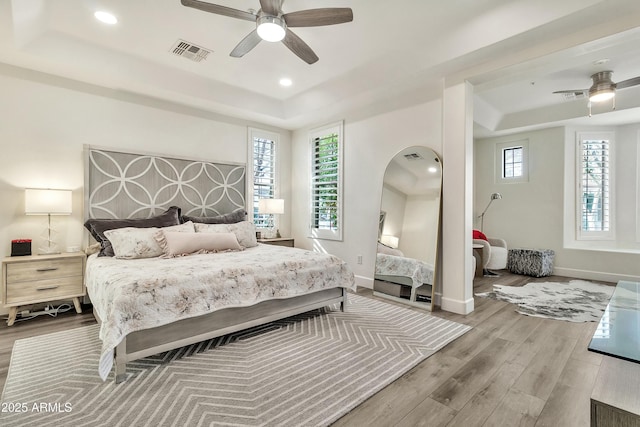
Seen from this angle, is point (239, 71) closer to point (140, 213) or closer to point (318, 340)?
point (140, 213)

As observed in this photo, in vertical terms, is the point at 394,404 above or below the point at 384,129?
below

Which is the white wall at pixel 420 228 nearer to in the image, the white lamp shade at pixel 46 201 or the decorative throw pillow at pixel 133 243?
the decorative throw pillow at pixel 133 243

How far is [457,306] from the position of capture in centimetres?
332

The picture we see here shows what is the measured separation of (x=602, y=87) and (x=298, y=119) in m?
4.06

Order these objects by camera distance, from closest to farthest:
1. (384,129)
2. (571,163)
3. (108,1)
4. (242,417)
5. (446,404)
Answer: (242,417) < (446,404) < (108,1) < (384,129) < (571,163)

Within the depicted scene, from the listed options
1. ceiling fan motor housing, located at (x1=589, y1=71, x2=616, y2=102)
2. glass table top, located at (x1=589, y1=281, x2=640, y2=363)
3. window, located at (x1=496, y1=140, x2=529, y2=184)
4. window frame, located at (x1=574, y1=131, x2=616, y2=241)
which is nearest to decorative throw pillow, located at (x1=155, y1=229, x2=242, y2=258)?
glass table top, located at (x1=589, y1=281, x2=640, y2=363)

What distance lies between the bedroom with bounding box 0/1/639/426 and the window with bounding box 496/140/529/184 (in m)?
1.95

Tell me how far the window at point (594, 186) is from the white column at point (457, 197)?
3748mm

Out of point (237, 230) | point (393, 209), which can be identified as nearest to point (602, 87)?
point (393, 209)

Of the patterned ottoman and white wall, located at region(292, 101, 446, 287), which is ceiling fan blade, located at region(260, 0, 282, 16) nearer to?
white wall, located at region(292, 101, 446, 287)

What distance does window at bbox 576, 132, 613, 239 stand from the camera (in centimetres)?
533

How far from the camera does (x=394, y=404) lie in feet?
5.74

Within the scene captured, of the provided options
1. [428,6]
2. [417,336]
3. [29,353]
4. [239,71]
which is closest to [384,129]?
[428,6]

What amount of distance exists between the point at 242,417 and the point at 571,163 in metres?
6.66
